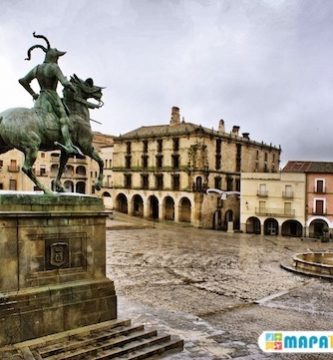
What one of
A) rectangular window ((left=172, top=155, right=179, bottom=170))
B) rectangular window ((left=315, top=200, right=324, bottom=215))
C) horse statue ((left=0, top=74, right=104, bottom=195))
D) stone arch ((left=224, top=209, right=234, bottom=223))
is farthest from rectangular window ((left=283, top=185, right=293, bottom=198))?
horse statue ((left=0, top=74, right=104, bottom=195))

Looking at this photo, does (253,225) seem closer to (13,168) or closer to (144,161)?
(144,161)

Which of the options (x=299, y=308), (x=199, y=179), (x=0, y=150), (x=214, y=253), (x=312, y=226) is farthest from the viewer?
(x=199, y=179)

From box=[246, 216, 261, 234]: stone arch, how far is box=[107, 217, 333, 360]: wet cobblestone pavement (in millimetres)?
14277

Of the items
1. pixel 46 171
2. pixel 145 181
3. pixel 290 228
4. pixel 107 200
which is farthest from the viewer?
pixel 46 171

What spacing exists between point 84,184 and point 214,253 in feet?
145

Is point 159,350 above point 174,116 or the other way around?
the other way around

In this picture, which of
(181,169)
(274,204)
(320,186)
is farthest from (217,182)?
(320,186)

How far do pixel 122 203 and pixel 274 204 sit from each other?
25043 millimetres

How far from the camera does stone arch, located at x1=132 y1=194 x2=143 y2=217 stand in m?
60.3

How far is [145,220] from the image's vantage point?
5472 cm

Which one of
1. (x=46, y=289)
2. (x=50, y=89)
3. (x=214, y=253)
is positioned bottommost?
(x=214, y=253)

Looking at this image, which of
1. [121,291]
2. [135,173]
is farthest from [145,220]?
[121,291]

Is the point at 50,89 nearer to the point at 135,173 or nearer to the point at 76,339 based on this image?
the point at 76,339

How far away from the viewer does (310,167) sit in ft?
152
